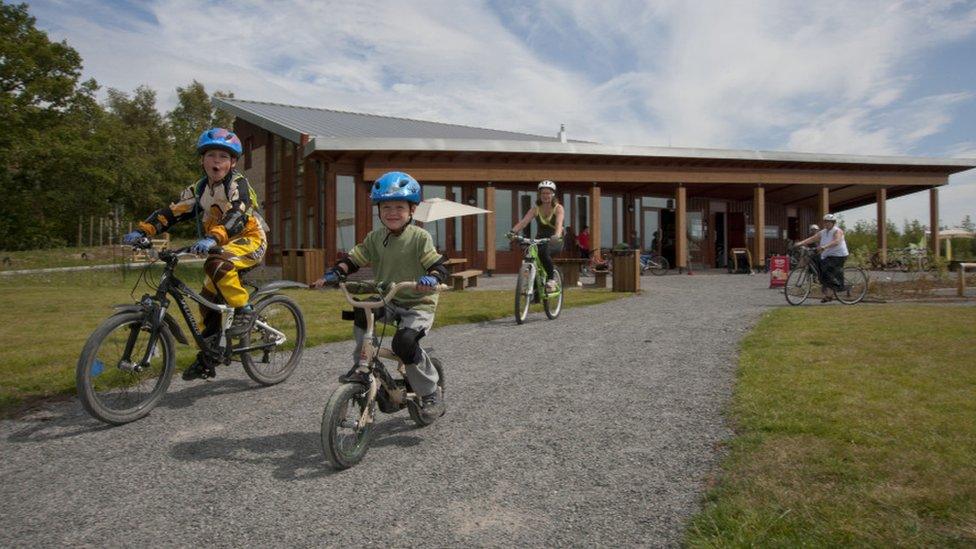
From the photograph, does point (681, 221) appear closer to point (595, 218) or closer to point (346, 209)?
point (595, 218)

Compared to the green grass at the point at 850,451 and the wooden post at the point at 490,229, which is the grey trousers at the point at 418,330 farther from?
the wooden post at the point at 490,229

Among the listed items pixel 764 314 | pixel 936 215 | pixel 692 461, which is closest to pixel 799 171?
pixel 936 215

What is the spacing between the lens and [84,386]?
3.82 meters

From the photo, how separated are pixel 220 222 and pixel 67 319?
5795mm

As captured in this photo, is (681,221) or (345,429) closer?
(345,429)

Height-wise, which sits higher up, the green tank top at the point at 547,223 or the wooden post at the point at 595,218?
the wooden post at the point at 595,218

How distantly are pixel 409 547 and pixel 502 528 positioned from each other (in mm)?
392

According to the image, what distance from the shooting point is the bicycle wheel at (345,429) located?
318 cm

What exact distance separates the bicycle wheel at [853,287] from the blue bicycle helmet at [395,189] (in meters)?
10.4

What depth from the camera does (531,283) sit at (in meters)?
8.82

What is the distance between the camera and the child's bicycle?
10.5 feet

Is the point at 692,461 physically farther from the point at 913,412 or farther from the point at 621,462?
the point at 913,412

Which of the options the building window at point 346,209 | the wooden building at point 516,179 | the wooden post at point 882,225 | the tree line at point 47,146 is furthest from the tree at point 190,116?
the wooden post at point 882,225

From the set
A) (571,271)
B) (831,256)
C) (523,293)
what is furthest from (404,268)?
(571,271)
